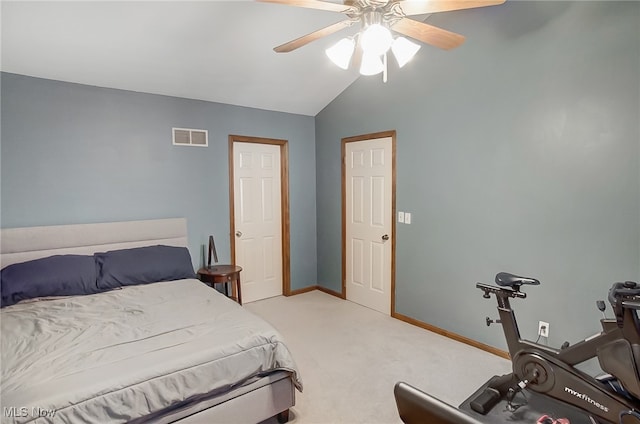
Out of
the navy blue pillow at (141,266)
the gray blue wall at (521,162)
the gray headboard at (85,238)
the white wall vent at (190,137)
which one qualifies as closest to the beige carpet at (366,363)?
the gray blue wall at (521,162)

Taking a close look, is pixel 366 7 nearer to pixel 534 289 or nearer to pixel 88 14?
pixel 88 14

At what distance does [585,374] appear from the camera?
207 cm

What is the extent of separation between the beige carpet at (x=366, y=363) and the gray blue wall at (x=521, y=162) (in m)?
0.30

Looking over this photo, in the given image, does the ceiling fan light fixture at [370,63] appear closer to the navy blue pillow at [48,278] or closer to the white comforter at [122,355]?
the white comforter at [122,355]

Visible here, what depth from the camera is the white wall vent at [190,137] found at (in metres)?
3.80

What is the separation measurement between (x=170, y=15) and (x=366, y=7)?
1.65 metres

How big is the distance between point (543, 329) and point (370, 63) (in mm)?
2458

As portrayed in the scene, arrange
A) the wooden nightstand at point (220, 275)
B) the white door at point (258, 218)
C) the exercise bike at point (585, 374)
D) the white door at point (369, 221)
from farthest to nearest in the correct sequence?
1. the white door at point (258, 218)
2. the white door at point (369, 221)
3. the wooden nightstand at point (220, 275)
4. the exercise bike at point (585, 374)

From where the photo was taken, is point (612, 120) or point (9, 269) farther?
point (9, 269)

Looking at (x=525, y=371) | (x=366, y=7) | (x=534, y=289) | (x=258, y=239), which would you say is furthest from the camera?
(x=258, y=239)

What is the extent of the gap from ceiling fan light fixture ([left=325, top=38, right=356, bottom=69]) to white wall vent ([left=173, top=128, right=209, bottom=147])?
232 centimetres

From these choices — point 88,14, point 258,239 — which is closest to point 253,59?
point 88,14

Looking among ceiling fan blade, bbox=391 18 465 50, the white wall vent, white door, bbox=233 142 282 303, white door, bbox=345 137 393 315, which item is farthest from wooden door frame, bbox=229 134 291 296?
ceiling fan blade, bbox=391 18 465 50

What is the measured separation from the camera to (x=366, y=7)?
1.81m
